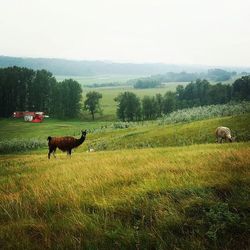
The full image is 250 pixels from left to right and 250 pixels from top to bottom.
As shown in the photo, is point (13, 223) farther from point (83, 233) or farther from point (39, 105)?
point (39, 105)

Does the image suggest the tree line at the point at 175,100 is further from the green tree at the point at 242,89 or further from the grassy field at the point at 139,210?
the grassy field at the point at 139,210

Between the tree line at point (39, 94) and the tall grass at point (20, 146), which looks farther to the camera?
the tree line at point (39, 94)

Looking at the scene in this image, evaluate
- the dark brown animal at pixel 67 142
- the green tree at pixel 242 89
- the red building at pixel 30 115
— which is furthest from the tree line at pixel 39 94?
the dark brown animal at pixel 67 142

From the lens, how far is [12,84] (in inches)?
5507

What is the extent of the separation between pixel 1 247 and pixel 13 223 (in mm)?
999

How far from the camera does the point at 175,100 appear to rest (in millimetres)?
150500

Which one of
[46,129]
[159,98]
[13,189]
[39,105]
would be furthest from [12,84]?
[13,189]

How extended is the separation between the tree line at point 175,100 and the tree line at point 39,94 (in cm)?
1921

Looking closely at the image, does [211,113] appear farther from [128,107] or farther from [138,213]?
[138,213]

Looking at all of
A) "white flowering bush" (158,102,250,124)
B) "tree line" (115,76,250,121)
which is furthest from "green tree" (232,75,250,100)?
"white flowering bush" (158,102,250,124)

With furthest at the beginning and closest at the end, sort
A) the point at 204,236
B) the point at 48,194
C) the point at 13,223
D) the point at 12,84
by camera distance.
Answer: the point at 12,84 < the point at 48,194 < the point at 13,223 < the point at 204,236

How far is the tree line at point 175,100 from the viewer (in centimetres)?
13288

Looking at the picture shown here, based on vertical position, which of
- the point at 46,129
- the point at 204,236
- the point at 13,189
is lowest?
the point at 46,129

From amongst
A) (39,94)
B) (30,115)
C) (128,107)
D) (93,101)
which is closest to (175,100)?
(128,107)
